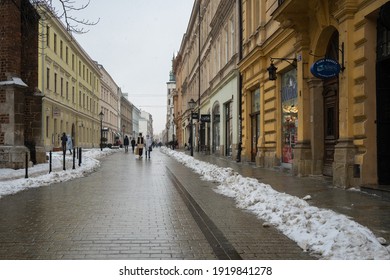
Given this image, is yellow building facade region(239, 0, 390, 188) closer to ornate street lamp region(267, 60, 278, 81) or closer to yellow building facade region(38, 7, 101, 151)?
ornate street lamp region(267, 60, 278, 81)

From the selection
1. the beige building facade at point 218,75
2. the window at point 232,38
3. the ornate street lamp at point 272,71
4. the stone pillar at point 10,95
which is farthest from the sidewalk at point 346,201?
the window at point 232,38

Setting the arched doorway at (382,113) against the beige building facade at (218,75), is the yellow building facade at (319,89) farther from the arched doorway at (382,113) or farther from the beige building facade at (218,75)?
the beige building facade at (218,75)

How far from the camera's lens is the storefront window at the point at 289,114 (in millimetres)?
15274

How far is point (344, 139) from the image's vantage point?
10492 millimetres

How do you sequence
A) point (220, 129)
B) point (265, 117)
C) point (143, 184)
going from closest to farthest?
point (143, 184) < point (265, 117) < point (220, 129)

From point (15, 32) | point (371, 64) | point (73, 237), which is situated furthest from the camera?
point (15, 32)

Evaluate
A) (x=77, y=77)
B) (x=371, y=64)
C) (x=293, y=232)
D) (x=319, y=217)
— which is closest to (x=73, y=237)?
(x=293, y=232)

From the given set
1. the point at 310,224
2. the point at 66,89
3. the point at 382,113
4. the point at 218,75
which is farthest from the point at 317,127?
the point at 66,89

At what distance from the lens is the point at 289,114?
52.2ft

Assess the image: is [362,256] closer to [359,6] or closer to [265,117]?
[359,6]

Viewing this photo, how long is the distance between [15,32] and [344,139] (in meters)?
13.1

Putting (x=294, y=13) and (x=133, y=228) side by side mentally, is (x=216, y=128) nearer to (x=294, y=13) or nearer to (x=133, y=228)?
(x=294, y=13)

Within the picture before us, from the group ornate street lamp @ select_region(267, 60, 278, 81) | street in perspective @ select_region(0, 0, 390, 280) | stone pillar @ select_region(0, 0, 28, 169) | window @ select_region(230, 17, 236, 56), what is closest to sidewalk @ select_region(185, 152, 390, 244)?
street in perspective @ select_region(0, 0, 390, 280)

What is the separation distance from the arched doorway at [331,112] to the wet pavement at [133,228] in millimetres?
3416
